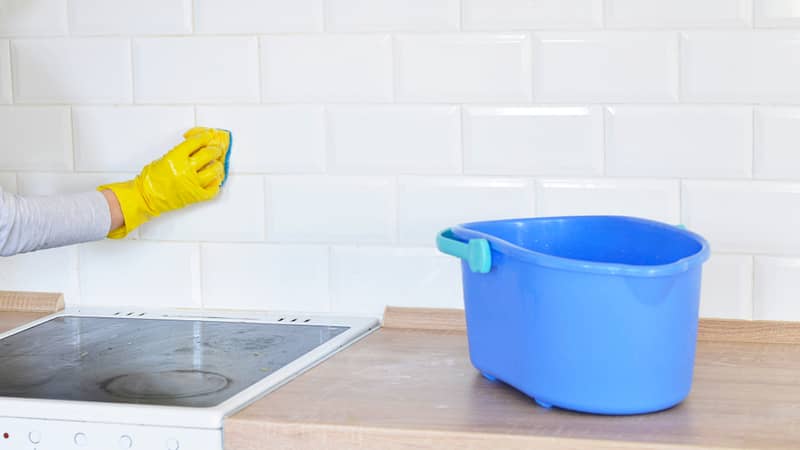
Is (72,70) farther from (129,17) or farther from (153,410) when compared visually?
(153,410)

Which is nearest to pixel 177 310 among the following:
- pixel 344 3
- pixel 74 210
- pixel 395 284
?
pixel 74 210

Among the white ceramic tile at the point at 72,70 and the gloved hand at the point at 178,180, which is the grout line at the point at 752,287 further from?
the white ceramic tile at the point at 72,70

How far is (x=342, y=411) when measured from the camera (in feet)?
4.15

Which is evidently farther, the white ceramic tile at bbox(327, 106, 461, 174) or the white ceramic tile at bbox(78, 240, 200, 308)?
the white ceramic tile at bbox(78, 240, 200, 308)

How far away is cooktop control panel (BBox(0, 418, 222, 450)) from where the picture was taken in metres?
1.26

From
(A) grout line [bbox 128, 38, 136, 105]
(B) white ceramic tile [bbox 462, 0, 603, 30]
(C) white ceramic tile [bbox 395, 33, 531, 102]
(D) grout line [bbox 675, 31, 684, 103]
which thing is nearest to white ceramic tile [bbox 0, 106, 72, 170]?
(A) grout line [bbox 128, 38, 136, 105]

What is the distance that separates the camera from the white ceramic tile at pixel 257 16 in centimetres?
174

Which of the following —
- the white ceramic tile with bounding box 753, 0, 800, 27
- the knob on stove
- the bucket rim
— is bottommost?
the knob on stove

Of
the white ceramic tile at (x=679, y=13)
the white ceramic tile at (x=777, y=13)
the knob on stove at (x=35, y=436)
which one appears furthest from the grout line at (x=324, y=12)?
the knob on stove at (x=35, y=436)

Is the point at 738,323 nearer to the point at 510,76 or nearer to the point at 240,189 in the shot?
the point at 510,76

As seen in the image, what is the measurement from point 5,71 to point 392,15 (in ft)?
2.23

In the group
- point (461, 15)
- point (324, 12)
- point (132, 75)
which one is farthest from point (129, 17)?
point (461, 15)

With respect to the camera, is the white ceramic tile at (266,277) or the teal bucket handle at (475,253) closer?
the teal bucket handle at (475,253)

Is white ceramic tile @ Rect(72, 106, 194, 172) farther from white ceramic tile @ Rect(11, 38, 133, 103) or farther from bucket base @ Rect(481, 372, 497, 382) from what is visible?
bucket base @ Rect(481, 372, 497, 382)
